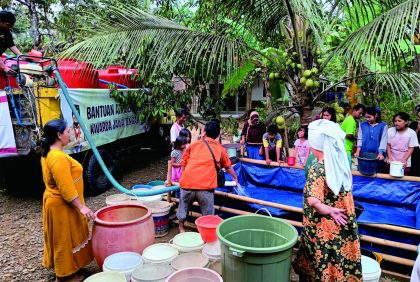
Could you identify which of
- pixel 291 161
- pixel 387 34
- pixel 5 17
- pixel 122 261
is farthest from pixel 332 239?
pixel 5 17

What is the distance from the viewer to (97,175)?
6.04 metres

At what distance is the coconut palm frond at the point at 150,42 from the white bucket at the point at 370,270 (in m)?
2.49

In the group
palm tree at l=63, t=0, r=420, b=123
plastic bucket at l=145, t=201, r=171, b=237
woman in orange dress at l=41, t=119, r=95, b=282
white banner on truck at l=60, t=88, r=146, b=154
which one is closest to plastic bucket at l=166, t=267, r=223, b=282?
woman in orange dress at l=41, t=119, r=95, b=282

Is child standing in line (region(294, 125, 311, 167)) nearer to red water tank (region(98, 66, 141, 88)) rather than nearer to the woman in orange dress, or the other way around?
the woman in orange dress

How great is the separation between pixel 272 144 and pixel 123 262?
3473mm

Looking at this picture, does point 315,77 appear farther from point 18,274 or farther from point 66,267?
point 18,274

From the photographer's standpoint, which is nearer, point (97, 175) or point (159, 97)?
point (97, 175)

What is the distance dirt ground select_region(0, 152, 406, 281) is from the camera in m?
3.51

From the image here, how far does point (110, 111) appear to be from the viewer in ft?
20.7

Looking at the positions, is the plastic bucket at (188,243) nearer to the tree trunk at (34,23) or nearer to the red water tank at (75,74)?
the red water tank at (75,74)

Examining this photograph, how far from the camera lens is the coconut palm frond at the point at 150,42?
12.8 feet

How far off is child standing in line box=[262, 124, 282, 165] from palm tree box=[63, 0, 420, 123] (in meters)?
0.70

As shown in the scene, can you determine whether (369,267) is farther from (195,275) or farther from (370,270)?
(195,275)

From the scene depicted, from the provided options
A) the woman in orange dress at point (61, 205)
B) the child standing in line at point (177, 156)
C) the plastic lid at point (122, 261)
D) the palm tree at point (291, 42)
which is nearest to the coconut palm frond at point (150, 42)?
the palm tree at point (291, 42)
